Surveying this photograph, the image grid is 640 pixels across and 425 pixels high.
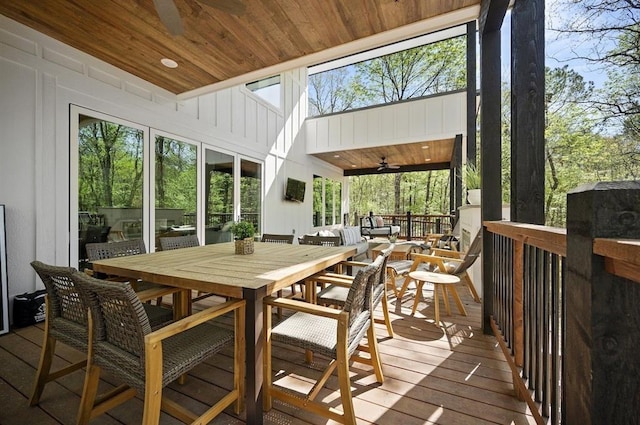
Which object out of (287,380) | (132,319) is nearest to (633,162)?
(287,380)

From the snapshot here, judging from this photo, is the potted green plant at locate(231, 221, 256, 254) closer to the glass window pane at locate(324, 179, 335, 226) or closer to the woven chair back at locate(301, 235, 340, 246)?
the woven chair back at locate(301, 235, 340, 246)

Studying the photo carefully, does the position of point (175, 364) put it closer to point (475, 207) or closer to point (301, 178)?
point (475, 207)

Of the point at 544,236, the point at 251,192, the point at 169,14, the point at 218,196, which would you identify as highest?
the point at 169,14

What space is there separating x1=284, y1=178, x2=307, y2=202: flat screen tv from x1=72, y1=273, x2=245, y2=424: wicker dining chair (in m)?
5.96

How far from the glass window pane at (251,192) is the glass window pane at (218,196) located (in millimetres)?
355

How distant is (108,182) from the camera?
3.57 metres

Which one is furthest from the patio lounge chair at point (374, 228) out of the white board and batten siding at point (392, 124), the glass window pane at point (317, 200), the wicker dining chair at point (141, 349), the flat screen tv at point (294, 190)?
the wicker dining chair at point (141, 349)

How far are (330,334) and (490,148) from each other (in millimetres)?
2200

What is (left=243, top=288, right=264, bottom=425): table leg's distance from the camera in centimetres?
138

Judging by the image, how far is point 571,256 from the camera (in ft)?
2.49

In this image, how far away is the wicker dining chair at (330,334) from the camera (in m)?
1.34

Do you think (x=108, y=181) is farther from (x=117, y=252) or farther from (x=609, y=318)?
(x=609, y=318)

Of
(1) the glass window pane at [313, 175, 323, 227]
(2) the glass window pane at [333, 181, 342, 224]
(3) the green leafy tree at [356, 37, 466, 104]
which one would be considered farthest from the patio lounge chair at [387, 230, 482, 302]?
(3) the green leafy tree at [356, 37, 466, 104]

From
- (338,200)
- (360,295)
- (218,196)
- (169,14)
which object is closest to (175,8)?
(169,14)
